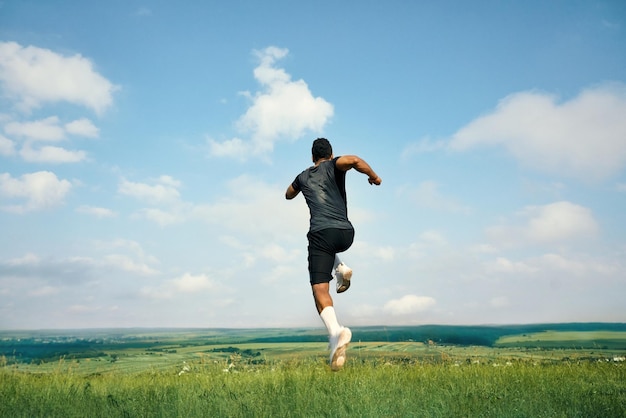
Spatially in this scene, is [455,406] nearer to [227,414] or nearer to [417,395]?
[417,395]

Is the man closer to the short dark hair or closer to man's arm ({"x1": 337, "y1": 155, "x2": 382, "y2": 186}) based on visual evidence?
man's arm ({"x1": 337, "y1": 155, "x2": 382, "y2": 186})

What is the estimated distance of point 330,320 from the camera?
6.91m

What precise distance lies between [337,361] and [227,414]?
68.5 inches

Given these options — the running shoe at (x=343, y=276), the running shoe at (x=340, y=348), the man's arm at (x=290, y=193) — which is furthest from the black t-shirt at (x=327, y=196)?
the running shoe at (x=340, y=348)

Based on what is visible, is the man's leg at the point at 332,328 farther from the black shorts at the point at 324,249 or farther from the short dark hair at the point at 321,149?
the short dark hair at the point at 321,149

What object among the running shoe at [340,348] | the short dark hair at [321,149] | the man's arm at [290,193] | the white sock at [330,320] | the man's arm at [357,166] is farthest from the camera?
the man's arm at [290,193]

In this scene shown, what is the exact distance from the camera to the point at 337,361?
6.58m

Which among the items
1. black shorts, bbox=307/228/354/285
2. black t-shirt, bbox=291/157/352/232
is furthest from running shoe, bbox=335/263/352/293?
black t-shirt, bbox=291/157/352/232

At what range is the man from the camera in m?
7.02

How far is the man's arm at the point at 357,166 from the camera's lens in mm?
6984

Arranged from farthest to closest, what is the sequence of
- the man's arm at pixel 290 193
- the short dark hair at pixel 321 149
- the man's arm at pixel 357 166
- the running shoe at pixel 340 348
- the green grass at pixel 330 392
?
the man's arm at pixel 290 193 → the short dark hair at pixel 321 149 → the man's arm at pixel 357 166 → the running shoe at pixel 340 348 → the green grass at pixel 330 392

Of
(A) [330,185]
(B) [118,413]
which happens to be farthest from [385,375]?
(B) [118,413]

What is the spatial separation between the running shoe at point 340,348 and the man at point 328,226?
243mm

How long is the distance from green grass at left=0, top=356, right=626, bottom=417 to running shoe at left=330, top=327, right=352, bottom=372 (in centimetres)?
27
